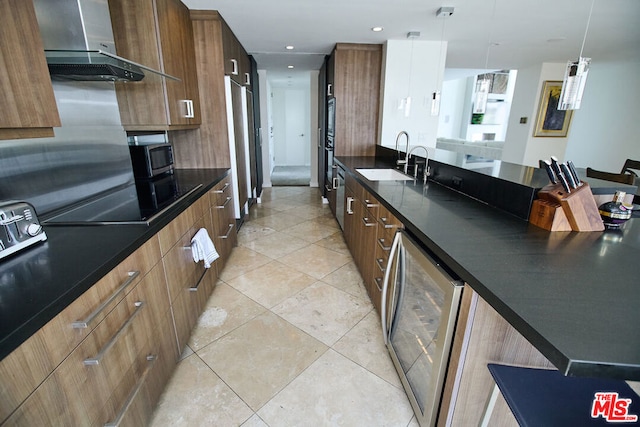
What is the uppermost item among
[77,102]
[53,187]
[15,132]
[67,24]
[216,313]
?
[67,24]

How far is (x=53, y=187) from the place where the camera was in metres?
1.55

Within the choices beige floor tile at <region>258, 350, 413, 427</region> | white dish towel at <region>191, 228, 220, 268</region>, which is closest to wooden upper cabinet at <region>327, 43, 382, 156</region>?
white dish towel at <region>191, 228, 220, 268</region>

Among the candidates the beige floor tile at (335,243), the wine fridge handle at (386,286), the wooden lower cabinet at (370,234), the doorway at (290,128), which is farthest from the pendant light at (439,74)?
the doorway at (290,128)

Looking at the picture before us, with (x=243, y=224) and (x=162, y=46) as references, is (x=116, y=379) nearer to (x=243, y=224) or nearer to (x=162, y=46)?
(x=162, y=46)

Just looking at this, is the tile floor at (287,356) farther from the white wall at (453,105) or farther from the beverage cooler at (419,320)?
the white wall at (453,105)

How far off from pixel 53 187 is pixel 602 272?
243 cm

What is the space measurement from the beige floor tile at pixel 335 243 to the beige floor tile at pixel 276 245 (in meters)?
0.20

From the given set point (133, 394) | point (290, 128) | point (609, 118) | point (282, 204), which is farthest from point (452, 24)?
point (290, 128)

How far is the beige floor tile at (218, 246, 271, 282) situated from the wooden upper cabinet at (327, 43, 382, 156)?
6.27 feet

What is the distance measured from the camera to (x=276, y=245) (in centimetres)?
333

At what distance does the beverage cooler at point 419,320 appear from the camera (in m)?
1.06

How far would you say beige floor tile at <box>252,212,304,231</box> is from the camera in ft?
12.9

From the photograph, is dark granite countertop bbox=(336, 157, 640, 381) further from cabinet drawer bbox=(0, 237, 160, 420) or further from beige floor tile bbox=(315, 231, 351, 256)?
beige floor tile bbox=(315, 231, 351, 256)

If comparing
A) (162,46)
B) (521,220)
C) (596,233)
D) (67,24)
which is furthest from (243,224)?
(596,233)
